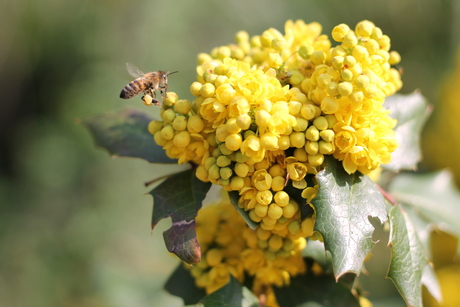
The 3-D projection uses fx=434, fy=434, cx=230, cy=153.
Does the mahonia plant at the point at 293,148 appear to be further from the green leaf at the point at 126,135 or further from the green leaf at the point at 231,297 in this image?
the green leaf at the point at 126,135

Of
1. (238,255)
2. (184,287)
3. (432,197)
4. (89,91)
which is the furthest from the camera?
(89,91)

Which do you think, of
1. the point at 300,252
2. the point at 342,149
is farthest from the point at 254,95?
the point at 300,252

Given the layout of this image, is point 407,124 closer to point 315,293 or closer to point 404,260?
point 404,260


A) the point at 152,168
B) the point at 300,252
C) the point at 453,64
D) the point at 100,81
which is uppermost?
the point at 453,64

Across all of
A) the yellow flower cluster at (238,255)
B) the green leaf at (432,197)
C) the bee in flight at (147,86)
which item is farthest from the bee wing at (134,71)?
the green leaf at (432,197)

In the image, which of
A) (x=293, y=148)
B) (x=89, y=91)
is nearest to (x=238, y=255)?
(x=293, y=148)

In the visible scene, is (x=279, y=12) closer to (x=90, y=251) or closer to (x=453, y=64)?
(x=453, y=64)
